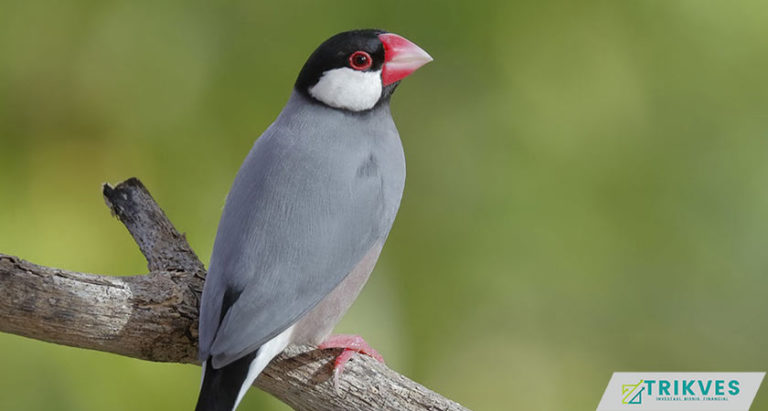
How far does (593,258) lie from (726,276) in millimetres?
441

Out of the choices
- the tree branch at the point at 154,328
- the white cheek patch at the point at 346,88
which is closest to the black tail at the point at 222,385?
the tree branch at the point at 154,328

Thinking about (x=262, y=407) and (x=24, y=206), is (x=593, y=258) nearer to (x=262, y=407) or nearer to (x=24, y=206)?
(x=262, y=407)

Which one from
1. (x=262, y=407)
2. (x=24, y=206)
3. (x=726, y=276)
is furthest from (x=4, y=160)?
(x=726, y=276)

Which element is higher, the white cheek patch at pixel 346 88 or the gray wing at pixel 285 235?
the white cheek patch at pixel 346 88

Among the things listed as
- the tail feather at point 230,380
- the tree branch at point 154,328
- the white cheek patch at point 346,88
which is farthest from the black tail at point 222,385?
the white cheek patch at point 346,88

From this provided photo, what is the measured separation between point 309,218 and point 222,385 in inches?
A: 13.1

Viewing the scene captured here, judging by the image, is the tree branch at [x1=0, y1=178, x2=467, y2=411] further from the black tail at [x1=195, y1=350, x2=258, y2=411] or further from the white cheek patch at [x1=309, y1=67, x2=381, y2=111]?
the white cheek patch at [x1=309, y1=67, x2=381, y2=111]

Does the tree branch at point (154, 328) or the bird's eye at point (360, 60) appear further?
the bird's eye at point (360, 60)

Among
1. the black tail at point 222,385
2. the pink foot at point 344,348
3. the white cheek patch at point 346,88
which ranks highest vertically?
the white cheek patch at point 346,88

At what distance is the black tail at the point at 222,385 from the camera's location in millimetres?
1580

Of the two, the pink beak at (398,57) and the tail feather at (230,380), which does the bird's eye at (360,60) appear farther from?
the tail feather at (230,380)

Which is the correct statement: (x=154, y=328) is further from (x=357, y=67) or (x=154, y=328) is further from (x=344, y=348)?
(x=357, y=67)

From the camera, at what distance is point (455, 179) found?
287cm

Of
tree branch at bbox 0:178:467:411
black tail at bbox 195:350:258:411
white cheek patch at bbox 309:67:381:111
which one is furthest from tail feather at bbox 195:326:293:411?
white cheek patch at bbox 309:67:381:111
